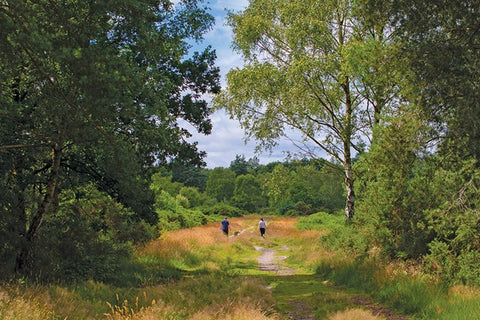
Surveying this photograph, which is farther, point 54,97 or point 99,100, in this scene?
point 54,97

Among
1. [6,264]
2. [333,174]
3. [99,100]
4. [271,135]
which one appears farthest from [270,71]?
[6,264]

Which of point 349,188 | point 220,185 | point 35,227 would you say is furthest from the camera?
point 220,185

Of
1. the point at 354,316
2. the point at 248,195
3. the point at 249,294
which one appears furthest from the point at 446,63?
the point at 248,195

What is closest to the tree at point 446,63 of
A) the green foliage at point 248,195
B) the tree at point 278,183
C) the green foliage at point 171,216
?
the tree at point 278,183

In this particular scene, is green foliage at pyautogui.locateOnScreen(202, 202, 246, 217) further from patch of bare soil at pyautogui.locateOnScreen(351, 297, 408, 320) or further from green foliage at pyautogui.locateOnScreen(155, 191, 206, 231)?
patch of bare soil at pyautogui.locateOnScreen(351, 297, 408, 320)

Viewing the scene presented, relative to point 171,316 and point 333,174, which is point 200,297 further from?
point 333,174

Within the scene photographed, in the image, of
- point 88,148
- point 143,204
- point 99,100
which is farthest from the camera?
point 143,204

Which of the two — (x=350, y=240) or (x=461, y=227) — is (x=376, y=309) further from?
(x=350, y=240)

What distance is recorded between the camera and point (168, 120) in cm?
1059

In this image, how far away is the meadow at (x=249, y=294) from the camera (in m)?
6.71

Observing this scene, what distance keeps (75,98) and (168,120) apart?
3282 millimetres

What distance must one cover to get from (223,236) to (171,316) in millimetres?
19193

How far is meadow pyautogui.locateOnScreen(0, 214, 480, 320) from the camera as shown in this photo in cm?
671

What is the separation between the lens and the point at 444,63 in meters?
8.01
